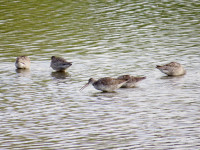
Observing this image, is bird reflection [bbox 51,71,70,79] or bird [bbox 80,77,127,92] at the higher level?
bird [bbox 80,77,127,92]

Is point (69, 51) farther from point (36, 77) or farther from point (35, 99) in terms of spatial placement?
point (35, 99)

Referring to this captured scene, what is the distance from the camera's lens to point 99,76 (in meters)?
21.1

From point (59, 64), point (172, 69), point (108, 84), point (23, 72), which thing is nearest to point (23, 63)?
point (23, 72)

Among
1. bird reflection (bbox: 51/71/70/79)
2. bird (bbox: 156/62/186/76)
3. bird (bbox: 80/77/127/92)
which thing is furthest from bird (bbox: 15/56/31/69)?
bird (bbox: 156/62/186/76)

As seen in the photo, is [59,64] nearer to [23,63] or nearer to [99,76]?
[23,63]

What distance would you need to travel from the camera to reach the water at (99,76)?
45.9 ft

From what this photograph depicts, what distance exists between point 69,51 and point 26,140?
1316cm

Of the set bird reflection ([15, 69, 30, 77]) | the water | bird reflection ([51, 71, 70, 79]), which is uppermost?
the water

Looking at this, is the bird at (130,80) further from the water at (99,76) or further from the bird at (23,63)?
the bird at (23,63)

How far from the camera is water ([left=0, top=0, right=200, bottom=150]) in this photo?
45.9ft

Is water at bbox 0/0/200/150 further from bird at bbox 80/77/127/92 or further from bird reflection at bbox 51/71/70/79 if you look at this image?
bird at bbox 80/77/127/92

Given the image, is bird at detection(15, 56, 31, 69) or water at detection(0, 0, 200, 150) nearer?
water at detection(0, 0, 200, 150)

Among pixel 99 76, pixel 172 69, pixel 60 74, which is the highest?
pixel 172 69

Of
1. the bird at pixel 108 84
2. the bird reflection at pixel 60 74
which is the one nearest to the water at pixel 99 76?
the bird reflection at pixel 60 74
